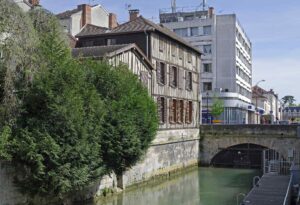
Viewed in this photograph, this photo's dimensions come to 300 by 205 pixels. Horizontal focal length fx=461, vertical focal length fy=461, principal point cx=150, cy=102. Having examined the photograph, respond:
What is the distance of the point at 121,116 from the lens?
50.5 feet

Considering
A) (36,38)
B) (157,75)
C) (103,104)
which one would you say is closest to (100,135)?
(103,104)

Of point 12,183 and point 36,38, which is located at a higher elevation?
point 36,38

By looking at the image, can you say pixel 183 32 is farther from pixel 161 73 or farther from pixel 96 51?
pixel 96 51

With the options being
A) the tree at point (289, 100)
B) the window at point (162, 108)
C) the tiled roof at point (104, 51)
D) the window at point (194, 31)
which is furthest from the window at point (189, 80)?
the tree at point (289, 100)

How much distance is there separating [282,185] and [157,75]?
9.49 meters

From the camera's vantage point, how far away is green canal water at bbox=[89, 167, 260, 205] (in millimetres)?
18517

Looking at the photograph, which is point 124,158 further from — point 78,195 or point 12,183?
point 12,183

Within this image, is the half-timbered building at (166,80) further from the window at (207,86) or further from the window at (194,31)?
the window at (194,31)

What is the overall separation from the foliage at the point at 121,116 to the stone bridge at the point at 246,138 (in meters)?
13.8

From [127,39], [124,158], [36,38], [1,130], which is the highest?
[127,39]

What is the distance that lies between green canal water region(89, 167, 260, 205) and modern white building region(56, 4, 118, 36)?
12916 mm

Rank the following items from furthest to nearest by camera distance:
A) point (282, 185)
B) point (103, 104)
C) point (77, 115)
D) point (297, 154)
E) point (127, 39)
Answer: point (297, 154) → point (127, 39) → point (282, 185) → point (103, 104) → point (77, 115)

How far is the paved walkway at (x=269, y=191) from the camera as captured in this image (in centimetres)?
1452

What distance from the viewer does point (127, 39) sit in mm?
24406
